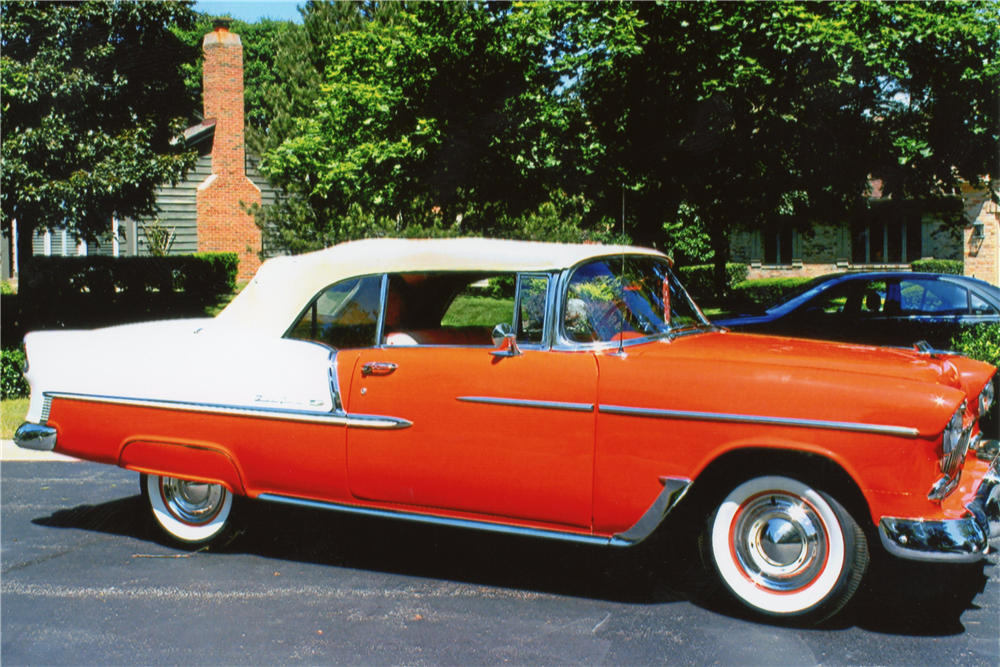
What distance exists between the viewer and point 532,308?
4203 millimetres

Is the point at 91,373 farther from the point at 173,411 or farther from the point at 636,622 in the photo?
the point at 636,622

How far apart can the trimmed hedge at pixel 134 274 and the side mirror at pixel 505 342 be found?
14312 millimetres

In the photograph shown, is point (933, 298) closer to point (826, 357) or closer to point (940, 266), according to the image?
point (826, 357)

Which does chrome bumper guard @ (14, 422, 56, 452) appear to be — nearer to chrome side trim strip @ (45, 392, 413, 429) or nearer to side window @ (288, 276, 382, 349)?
chrome side trim strip @ (45, 392, 413, 429)

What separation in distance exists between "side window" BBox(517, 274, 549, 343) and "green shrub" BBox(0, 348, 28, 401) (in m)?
9.12

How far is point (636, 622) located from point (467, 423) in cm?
123

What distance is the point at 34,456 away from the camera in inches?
305

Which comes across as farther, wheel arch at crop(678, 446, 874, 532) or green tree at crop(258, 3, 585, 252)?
green tree at crop(258, 3, 585, 252)

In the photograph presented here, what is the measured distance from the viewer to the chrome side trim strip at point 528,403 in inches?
154

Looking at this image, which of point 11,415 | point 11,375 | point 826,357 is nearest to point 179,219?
point 11,375

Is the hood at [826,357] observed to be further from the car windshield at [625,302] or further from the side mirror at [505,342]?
the side mirror at [505,342]

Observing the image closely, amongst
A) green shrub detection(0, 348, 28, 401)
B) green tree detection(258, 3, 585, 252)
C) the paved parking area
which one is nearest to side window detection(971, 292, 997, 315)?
green tree detection(258, 3, 585, 252)

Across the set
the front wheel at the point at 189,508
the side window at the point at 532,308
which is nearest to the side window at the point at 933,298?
the side window at the point at 532,308

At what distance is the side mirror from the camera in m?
4.07
